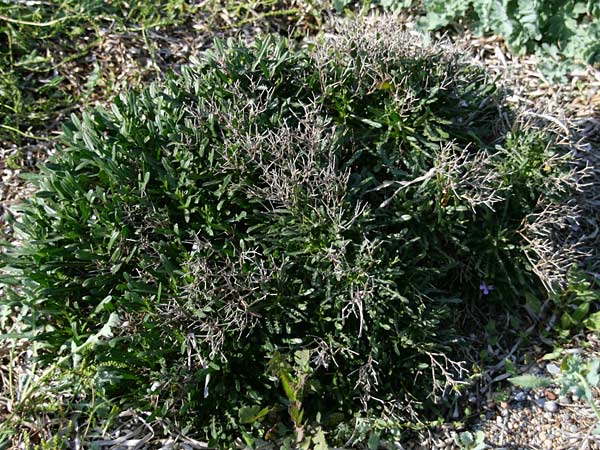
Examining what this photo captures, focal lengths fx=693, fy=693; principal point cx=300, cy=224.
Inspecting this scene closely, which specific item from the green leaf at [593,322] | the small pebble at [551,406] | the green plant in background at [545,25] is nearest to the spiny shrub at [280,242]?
the green leaf at [593,322]

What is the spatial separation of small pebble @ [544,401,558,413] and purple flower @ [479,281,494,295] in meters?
0.61

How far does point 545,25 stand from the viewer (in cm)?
456

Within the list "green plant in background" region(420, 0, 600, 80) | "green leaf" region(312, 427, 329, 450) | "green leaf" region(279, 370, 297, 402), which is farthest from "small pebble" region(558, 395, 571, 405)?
"green plant in background" region(420, 0, 600, 80)

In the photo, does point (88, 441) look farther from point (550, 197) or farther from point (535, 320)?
point (550, 197)

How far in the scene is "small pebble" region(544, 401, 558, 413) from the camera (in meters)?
3.42

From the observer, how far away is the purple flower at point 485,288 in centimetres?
357

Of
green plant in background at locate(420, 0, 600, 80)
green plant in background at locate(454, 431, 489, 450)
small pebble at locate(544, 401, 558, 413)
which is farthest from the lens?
green plant in background at locate(420, 0, 600, 80)

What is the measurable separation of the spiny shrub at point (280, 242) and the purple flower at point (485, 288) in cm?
2

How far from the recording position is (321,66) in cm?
356

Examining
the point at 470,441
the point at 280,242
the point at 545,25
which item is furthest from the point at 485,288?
the point at 545,25

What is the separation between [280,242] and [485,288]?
1.14 metres

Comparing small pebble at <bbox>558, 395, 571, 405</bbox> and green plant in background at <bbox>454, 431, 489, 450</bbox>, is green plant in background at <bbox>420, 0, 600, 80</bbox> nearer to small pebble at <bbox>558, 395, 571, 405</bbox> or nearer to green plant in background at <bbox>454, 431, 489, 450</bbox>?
small pebble at <bbox>558, 395, 571, 405</bbox>

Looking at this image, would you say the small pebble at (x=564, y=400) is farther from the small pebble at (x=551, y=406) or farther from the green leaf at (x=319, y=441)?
the green leaf at (x=319, y=441)

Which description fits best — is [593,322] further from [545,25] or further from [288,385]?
[545,25]
